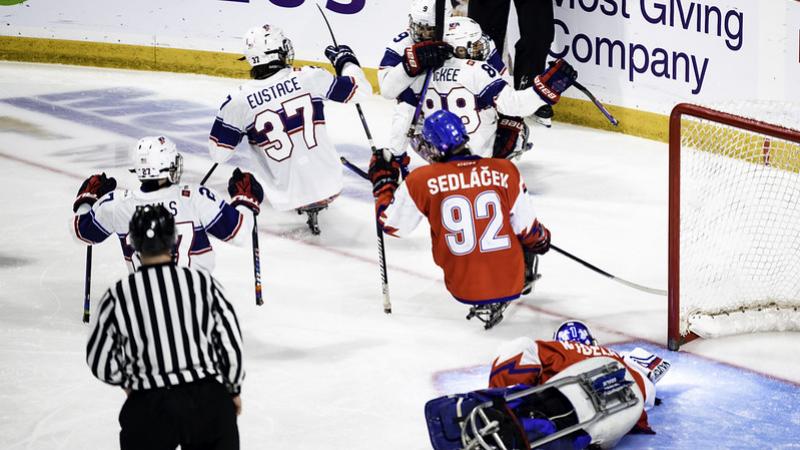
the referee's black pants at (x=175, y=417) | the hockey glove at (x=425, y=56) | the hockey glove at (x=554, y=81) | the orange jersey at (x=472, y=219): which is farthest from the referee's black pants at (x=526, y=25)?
the referee's black pants at (x=175, y=417)

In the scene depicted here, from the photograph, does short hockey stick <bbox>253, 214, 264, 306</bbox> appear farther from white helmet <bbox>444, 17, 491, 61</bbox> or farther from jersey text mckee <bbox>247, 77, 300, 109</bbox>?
white helmet <bbox>444, 17, 491, 61</bbox>

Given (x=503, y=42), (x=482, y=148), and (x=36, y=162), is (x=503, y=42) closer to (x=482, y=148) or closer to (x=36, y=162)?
(x=482, y=148)

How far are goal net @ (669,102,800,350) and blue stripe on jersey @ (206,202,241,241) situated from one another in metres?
1.79

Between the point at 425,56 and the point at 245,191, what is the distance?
1285 mm

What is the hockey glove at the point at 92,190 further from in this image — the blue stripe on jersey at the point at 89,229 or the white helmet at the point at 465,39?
the white helmet at the point at 465,39

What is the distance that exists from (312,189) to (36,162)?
97.4 inches

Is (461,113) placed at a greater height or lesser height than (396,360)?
greater

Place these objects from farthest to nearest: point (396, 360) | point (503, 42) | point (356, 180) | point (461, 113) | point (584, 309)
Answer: point (503, 42) → point (356, 180) → point (461, 113) → point (584, 309) → point (396, 360)

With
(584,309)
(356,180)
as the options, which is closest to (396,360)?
(584,309)

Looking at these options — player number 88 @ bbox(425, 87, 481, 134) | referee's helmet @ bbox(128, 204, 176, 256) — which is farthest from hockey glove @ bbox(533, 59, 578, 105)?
referee's helmet @ bbox(128, 204, 176, 256)

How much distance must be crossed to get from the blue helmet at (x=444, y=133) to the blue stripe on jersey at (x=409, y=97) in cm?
140

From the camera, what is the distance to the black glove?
5340 millimetres

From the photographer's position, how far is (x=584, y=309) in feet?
19.3

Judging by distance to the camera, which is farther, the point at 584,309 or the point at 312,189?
the point at 312,189
